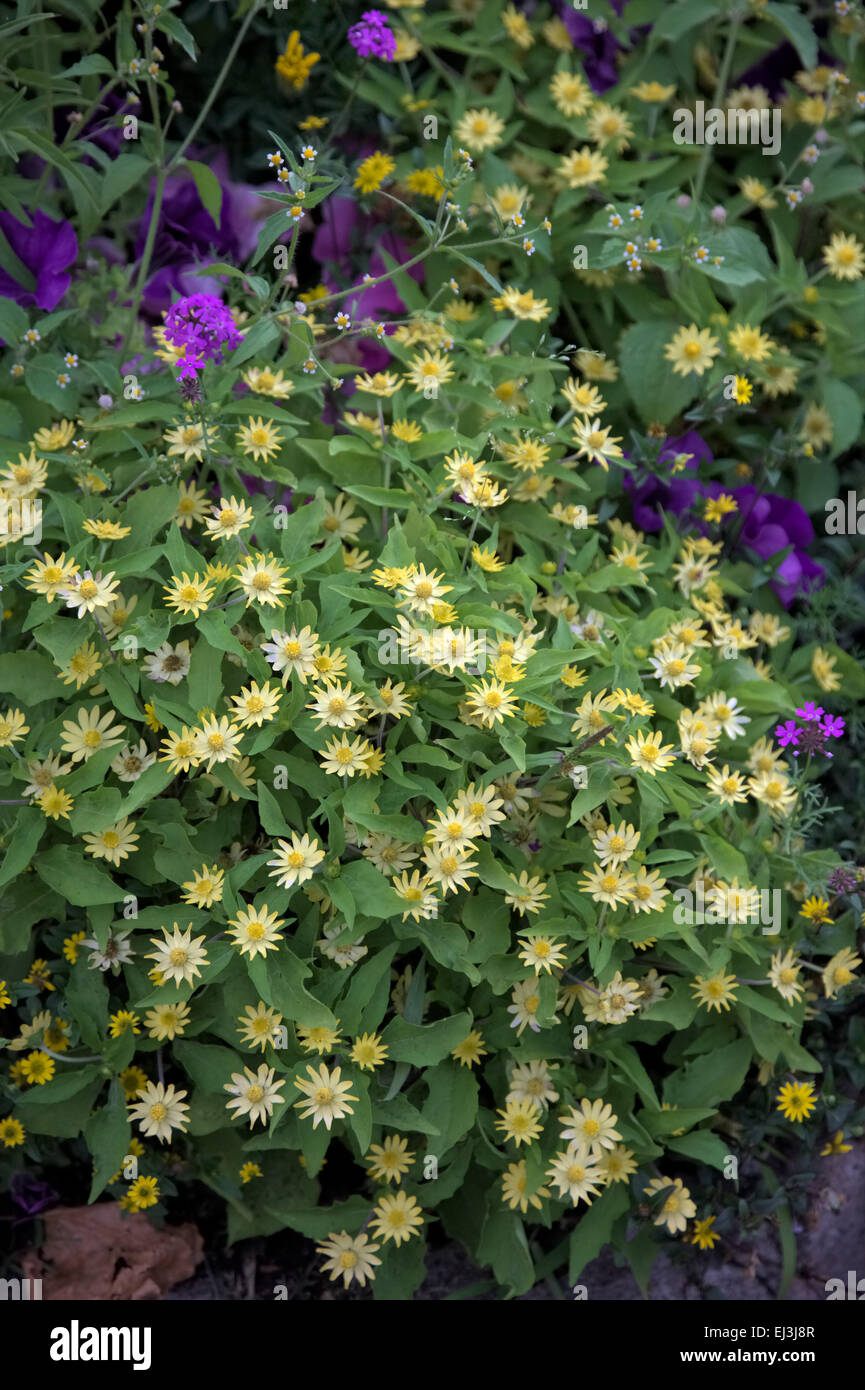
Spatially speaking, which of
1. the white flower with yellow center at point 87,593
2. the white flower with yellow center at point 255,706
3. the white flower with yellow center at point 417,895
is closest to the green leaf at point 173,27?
the white flower with yellow center at point 87,593

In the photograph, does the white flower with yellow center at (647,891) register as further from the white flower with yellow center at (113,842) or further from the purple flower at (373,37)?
the purple flower at (373,37)

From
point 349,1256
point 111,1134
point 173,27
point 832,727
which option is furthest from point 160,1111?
point 173,27

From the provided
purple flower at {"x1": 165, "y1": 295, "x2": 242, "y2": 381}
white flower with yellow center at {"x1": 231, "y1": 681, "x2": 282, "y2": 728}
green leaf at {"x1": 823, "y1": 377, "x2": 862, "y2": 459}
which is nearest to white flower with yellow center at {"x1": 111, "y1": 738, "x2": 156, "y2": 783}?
white flower with yellow center at {"x1": 231, "y1": 681, "x2": 282, "y2": 728}

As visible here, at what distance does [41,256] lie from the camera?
199cm

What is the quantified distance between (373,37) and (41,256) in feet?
2.06

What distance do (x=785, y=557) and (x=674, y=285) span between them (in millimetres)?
514

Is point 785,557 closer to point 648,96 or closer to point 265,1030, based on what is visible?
point 648,96

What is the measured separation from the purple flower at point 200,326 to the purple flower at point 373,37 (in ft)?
1.70

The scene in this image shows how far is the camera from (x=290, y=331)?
5.42 feet

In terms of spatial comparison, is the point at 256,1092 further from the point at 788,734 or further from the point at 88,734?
the point at 788,734

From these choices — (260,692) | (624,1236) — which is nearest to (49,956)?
(260,692)

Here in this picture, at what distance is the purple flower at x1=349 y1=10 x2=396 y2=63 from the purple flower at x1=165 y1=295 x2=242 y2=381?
1.70ft

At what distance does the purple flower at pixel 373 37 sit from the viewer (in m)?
1.87

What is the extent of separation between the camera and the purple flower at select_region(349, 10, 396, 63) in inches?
73.5
